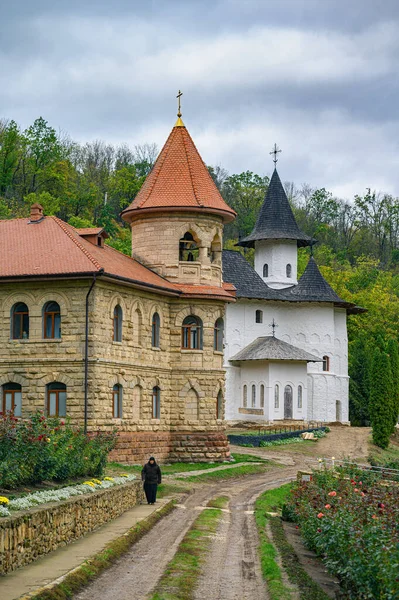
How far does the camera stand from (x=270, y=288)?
64.9m

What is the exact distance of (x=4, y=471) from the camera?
759 inches

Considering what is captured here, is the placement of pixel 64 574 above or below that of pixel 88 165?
below

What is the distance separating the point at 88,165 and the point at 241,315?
4677cm

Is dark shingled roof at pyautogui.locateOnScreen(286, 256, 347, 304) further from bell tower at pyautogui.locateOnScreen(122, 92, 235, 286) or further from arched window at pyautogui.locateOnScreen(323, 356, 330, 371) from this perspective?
bell tower at pyautogui.locateOnScreen(122, 92, 235, 286)

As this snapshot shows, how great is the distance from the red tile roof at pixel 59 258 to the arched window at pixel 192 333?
4.21 ft

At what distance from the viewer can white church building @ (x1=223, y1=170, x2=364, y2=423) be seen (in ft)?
194

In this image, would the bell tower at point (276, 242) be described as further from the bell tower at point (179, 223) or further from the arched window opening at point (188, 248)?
the bell tower at point (179, 223)

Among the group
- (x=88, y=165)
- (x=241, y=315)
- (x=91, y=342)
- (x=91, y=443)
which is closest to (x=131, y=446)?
(x=91, y=342)

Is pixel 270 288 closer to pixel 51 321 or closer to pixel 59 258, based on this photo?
pixel 59 258

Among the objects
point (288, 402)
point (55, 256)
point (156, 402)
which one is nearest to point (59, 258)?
point (55, 256)

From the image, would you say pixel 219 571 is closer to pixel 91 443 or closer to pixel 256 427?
pixel 91 443

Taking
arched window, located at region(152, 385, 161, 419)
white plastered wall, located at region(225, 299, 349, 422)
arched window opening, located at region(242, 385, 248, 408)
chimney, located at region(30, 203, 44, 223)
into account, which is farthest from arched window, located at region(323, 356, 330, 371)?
chimney, located at region(30, 203, 44, 223)

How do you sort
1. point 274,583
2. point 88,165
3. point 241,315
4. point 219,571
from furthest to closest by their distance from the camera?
1. point 88,165
2. point 241,315
3. point 219,571
4. point 274,583

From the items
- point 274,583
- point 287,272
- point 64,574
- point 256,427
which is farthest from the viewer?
point 287,272
